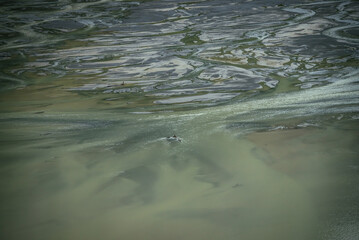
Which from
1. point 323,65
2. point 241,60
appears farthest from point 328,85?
point 241,60

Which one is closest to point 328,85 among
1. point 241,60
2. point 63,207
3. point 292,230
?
point 241,60

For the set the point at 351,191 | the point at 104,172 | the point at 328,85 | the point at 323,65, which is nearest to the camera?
the point at 351,191

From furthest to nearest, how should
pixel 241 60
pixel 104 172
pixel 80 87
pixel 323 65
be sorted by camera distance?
pixel 241 60
pixel 323 65
pixel 80 87
pixel 104 172

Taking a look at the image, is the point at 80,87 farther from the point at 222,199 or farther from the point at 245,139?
the point at 222,199

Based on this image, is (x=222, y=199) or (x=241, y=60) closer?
(x=222, y=199)

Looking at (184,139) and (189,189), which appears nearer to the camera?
(189,189)

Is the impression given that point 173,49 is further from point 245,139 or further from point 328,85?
point 245,139

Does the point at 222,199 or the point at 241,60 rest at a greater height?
the point at 222,199
